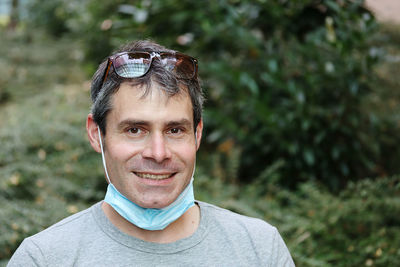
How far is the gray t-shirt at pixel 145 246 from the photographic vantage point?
5.46ft

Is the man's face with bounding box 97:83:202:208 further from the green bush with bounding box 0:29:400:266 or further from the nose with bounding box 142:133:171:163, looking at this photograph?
the green bush with bounding box 0:29:400:266

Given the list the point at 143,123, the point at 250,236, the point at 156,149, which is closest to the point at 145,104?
the point at 143,123

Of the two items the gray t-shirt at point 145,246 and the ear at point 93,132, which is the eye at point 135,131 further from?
the gray t-shirt at point 145,246

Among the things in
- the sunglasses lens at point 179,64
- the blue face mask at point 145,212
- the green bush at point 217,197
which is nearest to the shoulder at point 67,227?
the blue face mask at point 145,212

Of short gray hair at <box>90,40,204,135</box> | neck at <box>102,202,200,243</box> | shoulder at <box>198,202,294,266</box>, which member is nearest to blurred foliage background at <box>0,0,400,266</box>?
shoulder at <box>198,202,294,266</box>

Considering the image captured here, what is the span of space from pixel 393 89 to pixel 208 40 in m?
1.91

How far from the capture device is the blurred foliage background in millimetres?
3211

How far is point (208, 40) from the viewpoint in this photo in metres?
4.18

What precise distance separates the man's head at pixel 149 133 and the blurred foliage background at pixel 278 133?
4.65ft

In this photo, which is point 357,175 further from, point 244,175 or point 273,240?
point 273,240

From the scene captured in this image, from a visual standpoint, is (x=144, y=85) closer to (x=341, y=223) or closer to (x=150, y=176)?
(x=150, y=176)

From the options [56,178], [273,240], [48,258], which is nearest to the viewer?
[48,258]

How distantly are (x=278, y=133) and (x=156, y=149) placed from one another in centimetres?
235

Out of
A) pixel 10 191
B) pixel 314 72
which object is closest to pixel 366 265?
pixel 314 72
